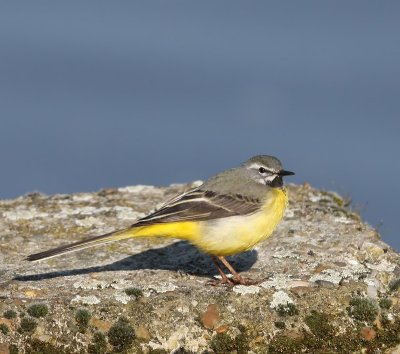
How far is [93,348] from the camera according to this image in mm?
9289

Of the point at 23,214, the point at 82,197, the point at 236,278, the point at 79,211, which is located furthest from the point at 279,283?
the point at 82,197

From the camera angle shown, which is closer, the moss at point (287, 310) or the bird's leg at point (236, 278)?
the moss at point (287, 310)

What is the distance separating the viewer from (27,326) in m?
9.28

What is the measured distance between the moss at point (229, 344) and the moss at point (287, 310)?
→ 57 cm

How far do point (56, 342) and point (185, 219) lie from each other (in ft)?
8.59

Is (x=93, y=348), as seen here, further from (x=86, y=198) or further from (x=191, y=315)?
(x=86, y=198)

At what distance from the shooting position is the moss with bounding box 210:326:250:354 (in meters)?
→ 9.44

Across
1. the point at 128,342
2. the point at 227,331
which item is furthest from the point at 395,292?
the point at 128,342

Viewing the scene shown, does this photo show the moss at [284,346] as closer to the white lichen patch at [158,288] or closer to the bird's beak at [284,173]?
the white lichen patch at [158,288]

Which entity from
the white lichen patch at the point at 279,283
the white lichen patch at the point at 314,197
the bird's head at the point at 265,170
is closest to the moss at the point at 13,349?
the white lichen patch at the point at 279,283

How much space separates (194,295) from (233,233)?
128cm

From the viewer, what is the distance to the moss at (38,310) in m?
9.43

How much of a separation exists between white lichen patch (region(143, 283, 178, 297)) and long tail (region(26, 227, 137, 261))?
919 millimetres

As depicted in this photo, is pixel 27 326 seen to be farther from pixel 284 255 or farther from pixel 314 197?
pixel 314 197
